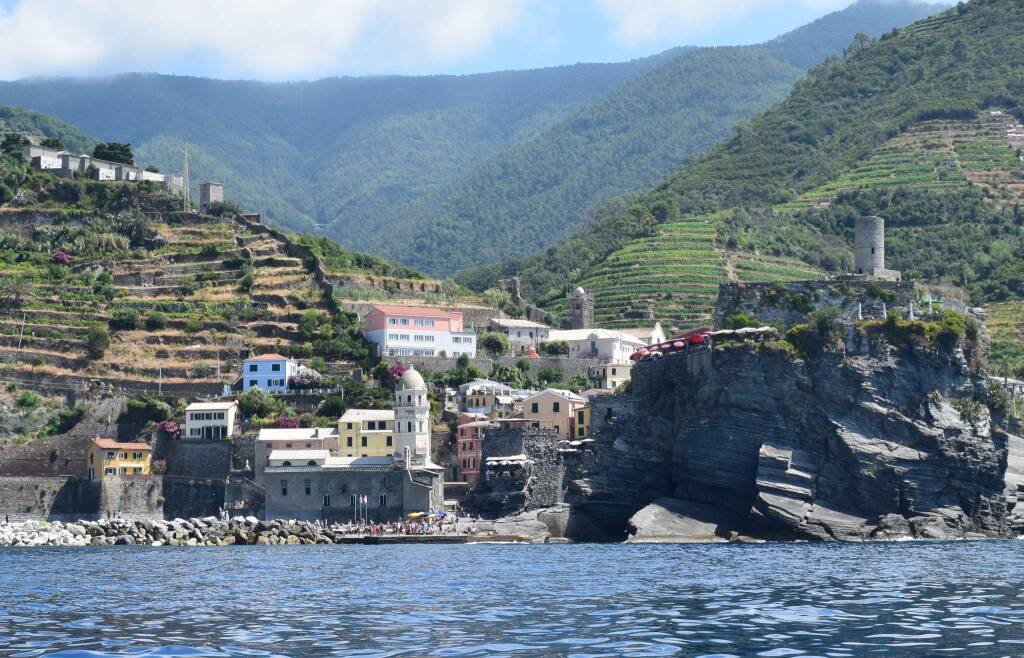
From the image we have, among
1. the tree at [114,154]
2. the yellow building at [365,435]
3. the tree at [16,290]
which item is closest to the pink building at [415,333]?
the yellow building at [365,435]

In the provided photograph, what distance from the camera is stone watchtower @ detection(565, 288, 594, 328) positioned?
413ft

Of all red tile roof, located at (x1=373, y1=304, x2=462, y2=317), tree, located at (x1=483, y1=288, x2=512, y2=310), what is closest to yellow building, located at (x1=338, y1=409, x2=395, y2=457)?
red tile roof, located at (x1=373, y1=304, x2=462, y2=317)

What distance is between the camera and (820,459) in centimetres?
8312

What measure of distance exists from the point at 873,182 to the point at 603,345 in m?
50.5

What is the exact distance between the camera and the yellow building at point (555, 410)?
96812 millimetres

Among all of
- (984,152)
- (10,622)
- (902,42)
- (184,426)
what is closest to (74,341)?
(184,426)

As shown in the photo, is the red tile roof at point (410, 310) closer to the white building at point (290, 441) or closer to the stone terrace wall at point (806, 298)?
the white building at point (290, 441)

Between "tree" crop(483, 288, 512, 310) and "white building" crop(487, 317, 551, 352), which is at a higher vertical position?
"tree" crop(483, 288, 512, 310)

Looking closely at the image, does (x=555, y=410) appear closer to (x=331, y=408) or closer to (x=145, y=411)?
(x=331, y=408)

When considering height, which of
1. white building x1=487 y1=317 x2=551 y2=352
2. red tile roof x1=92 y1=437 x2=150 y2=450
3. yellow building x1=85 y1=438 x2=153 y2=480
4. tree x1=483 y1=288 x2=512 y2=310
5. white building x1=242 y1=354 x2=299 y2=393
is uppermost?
tree x1=483 y1=288 x2=512 y2=310

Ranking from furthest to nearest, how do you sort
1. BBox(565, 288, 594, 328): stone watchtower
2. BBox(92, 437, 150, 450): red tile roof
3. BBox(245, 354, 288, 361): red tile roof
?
BBox(565, 288, 594, 328): stone watchtower, BBox(245, 354, 288, 361): red tile roof, BBox(92, 437, 150, 450): red tile roof

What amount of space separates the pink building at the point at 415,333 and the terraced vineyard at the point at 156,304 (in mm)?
3569

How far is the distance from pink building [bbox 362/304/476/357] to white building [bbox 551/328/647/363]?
8.21 meters

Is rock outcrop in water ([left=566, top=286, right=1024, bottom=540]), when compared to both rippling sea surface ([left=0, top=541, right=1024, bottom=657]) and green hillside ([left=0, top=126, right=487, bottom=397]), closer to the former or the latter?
rippling sea surface ([left=0, top=541, right=1024, bottom=657])
